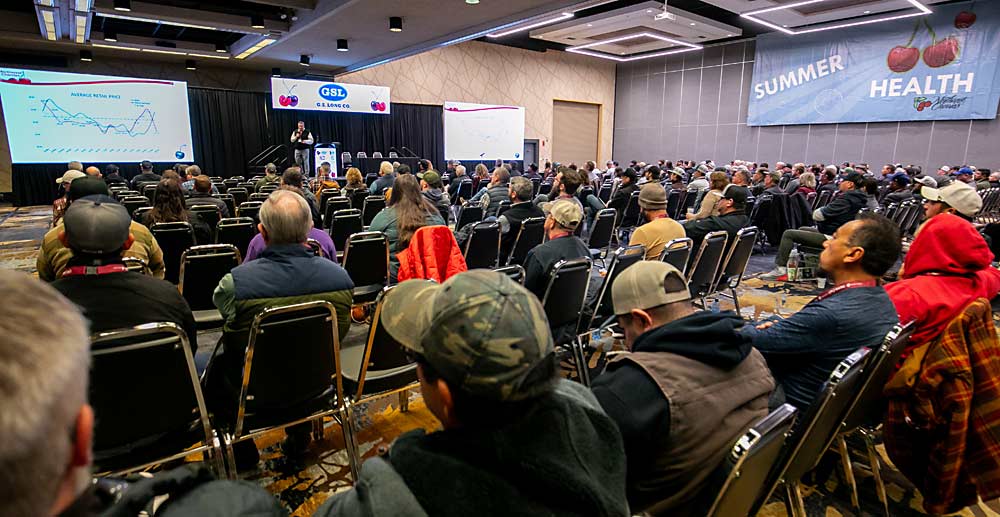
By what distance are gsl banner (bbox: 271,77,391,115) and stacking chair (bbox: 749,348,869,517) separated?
1404 cm

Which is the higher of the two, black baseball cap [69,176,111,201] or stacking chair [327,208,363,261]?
black baseball cap [69,176,111,201]

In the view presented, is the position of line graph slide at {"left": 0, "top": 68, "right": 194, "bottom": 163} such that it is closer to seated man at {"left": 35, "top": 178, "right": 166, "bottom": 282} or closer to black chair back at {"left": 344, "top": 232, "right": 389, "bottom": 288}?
seated man at {"left": 35, "top": 178, "right": 166, "bottom": 282}

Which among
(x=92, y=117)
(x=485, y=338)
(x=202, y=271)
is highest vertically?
(x=92, y=117)

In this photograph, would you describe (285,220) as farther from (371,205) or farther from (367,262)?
(371,205)

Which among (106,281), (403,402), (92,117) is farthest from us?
(92,117)

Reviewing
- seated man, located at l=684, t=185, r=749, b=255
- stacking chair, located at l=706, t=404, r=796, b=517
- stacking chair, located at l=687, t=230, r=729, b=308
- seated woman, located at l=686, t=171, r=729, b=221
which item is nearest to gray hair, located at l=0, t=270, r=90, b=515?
stacking chair, located at l=706, t=404, r=796, b=517

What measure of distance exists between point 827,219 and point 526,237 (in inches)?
147

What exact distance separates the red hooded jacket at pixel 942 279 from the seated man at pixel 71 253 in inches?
140

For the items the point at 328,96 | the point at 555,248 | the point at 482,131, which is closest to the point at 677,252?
the point at 555,248

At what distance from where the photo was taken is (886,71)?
43.7 ft

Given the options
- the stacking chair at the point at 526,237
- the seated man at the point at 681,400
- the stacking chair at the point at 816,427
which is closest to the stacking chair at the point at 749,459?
the seated man at the point at 681,400

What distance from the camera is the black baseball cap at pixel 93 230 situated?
5.90 ft

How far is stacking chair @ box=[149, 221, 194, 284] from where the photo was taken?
389 centimetres

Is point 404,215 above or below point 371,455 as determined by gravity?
above
